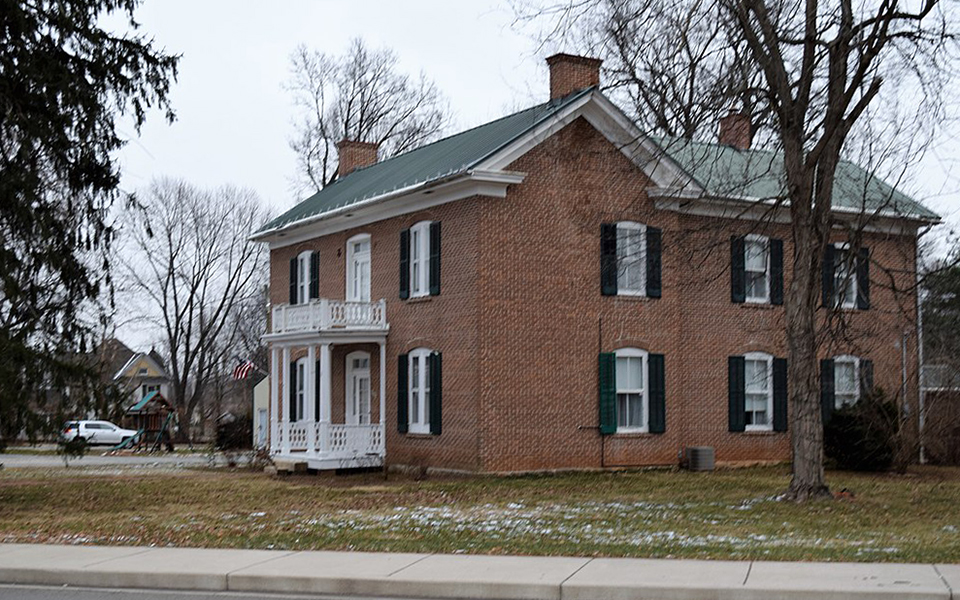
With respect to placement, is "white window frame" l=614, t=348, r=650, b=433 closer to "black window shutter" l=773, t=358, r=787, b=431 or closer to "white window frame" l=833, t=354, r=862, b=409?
"black window shutter" l=773, t=358, r=787, b=431

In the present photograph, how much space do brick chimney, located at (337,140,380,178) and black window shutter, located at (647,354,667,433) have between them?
1397 cm

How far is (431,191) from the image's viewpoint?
1123 inches

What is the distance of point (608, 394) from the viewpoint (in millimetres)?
28984

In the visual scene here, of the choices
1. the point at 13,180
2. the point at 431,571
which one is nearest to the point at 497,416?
the point at 13,180

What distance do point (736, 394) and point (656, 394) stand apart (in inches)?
113

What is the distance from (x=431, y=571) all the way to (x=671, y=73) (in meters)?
10.4

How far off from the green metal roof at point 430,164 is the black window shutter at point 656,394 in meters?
6.35

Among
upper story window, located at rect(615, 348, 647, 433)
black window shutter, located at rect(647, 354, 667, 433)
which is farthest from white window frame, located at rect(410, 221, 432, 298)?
black window shutter, located at rect(647, 354, 667, 433)

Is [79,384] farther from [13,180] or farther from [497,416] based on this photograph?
[497,416]

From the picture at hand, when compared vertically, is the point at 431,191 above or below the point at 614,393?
above

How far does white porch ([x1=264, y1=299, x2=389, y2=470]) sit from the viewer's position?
30016mm

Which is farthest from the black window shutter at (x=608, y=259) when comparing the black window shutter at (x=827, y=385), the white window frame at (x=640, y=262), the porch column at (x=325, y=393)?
the black window shutter at (x=827, y=385)

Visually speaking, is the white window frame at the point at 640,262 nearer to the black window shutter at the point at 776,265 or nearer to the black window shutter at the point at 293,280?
the black window shutter at the point at 776,265

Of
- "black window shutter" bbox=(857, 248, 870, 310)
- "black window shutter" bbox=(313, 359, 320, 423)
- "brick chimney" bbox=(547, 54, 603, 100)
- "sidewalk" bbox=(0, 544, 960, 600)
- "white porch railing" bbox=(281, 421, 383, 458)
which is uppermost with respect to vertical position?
"brick chimney" bbox=(547, 54, 603, 100)
